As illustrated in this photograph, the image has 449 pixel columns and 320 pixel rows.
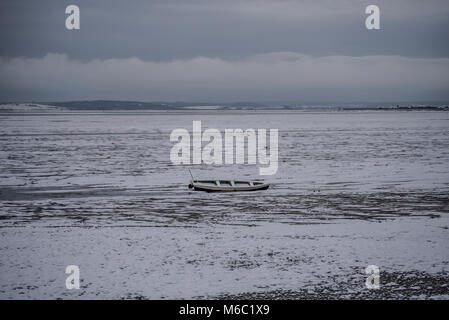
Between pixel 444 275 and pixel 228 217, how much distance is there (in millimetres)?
7269

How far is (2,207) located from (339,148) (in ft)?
95.2

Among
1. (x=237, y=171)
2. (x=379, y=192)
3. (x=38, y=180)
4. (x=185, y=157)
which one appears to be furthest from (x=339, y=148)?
(x=38, y=180)

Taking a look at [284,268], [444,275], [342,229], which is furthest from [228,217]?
[444,275]

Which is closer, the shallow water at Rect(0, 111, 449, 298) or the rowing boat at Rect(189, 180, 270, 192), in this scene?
the shallow water at Rect(0, 111, 449, 298)

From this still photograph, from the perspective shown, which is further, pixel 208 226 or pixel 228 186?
pixel 228 186

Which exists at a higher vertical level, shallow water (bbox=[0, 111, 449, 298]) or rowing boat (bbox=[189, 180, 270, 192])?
rowing boat (bbox=[189, 180, 270, 192])

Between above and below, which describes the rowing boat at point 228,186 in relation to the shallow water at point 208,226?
above

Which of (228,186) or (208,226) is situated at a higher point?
(228,186)

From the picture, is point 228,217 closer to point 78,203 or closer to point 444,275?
point 78,203

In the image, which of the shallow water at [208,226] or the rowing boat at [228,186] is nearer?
the shallow water at [208,226]

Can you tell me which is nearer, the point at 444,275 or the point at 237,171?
the point at 444,275
